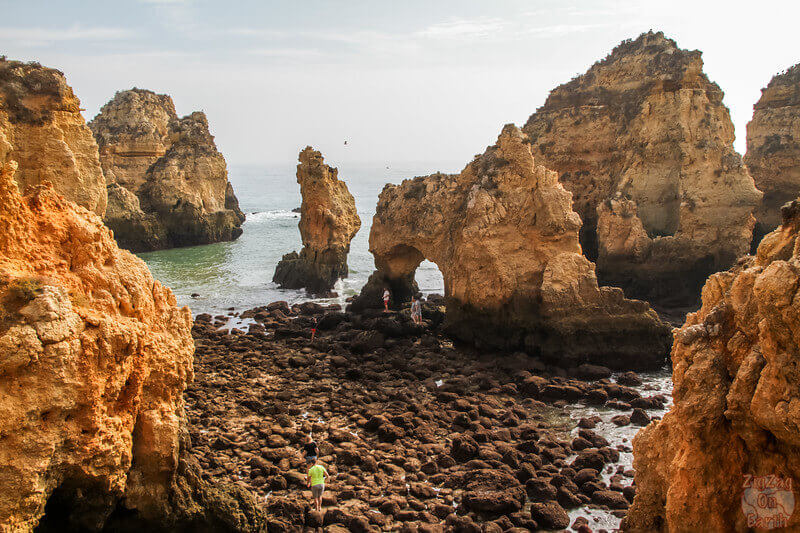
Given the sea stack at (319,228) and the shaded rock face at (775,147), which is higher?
the shaded rock face at (775,147)

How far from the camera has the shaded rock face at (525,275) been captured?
56.6 feet

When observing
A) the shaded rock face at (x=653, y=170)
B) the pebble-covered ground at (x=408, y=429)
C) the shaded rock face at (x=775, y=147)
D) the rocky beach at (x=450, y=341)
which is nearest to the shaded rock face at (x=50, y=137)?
the rocky beach at (x=450, y=341)

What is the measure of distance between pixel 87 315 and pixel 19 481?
1.89m

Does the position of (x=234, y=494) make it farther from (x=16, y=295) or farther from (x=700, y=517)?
(x=700, y=517)

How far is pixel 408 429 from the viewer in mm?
13156

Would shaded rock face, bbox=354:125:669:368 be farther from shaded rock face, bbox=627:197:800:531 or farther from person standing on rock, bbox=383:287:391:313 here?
shaded rock face, bbox=627:197:800:531

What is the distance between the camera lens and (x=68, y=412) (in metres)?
6.49

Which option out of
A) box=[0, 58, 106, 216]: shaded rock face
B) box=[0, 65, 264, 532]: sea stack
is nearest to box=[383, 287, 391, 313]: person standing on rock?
box=[0, 58, 106, 216]: shaded rock face

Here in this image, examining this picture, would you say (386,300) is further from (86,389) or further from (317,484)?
(86,389)

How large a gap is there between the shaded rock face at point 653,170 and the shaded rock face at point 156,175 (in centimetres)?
2730

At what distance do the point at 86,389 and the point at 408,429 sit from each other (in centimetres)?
784

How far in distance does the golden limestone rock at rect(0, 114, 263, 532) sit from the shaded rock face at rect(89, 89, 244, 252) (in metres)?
34.4

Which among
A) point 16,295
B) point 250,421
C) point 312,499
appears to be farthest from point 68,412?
point 250,421

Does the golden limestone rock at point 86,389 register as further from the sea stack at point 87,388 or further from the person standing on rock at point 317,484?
the person standing on rock at point 317,484
